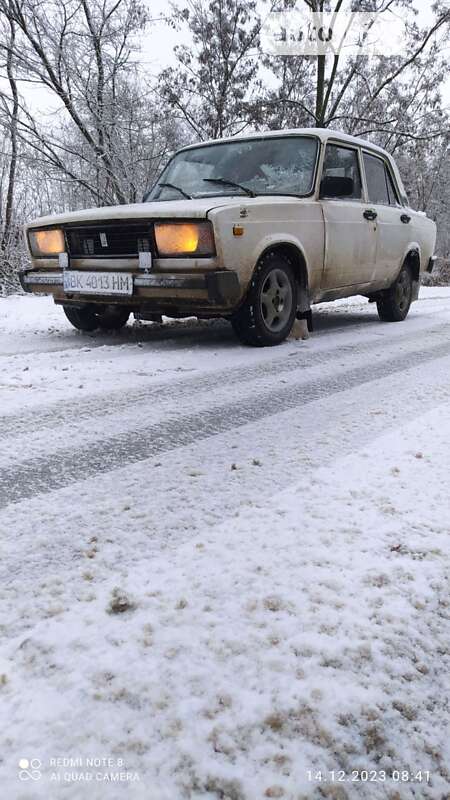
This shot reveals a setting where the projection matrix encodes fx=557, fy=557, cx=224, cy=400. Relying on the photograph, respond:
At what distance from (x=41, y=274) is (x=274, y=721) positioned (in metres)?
4.10

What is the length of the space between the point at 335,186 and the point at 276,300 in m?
1.16

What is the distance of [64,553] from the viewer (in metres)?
1.31

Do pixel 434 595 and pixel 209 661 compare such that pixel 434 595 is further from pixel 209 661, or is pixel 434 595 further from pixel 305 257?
pixel 305 257

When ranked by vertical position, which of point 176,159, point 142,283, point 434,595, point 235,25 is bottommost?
point 434,595

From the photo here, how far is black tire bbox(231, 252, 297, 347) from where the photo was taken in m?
3.94

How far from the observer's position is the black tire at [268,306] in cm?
394

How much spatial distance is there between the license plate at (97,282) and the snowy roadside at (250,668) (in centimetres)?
273

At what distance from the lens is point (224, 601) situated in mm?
1138

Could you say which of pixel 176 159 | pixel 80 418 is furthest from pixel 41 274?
pixel 80 418

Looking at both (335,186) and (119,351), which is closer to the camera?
(119,351)

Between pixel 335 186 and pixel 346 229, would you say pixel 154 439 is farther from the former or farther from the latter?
pixel 346 229
